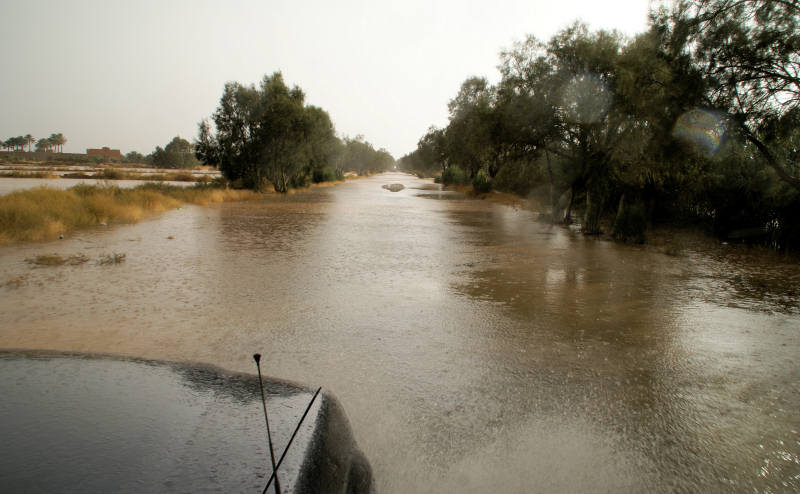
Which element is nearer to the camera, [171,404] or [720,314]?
[171,404]

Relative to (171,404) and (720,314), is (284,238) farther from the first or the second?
(171,404)

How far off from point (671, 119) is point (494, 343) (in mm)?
10639

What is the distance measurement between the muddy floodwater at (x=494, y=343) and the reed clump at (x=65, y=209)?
2.36 m

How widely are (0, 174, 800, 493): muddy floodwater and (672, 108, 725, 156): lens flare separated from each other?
129 inches

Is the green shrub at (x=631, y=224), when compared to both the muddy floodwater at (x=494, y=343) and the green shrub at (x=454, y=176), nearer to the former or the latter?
the muddy floodwater at (x=494, y=343)

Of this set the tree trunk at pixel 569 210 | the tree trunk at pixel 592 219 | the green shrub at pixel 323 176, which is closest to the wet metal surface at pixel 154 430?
the tree trunk at pixel 592 219

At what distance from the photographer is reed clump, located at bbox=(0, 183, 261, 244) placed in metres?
14.1

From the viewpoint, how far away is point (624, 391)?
4.73 meters

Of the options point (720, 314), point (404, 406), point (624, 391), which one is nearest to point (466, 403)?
point (404, 406)

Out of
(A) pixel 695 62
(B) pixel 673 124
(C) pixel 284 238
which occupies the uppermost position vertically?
(A) pixel 695 62

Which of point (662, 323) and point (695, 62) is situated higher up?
point (695, 62)

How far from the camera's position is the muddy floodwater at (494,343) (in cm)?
359

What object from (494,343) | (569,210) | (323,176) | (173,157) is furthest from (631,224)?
(173,157)

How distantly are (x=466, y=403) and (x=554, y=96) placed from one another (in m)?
17.6
